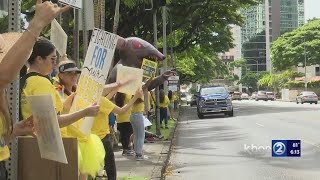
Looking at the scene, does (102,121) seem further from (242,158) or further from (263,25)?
(263,25)

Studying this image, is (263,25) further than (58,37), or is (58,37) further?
(263,25)

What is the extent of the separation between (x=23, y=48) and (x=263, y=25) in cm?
13115

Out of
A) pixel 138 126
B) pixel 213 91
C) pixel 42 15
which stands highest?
pixel 42 15

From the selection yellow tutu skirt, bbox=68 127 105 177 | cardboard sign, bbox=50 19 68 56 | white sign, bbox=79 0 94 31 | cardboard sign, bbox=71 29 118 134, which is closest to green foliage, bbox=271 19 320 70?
white sign, bbox=79 0 94 31

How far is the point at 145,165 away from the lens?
9.61 m

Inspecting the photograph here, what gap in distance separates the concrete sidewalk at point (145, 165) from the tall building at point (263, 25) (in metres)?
116

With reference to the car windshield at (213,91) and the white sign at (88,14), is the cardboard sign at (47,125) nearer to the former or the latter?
the white sign at (88,14)

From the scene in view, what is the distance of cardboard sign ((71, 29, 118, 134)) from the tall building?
12319 cm

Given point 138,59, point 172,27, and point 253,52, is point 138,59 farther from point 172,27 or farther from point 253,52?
point 253,52

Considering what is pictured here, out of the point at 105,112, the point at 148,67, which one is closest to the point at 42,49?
the point at 105,112

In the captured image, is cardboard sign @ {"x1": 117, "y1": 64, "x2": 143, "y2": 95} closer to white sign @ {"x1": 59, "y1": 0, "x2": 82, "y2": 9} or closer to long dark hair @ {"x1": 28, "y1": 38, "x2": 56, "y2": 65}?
white sign @ {"x1": 59, "y1": 0, "x2": 82, "y2": 9}

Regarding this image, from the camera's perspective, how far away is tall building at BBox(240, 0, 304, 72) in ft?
416

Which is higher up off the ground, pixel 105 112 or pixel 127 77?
pixel 127 77

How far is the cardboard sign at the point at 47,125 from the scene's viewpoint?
3.04m
